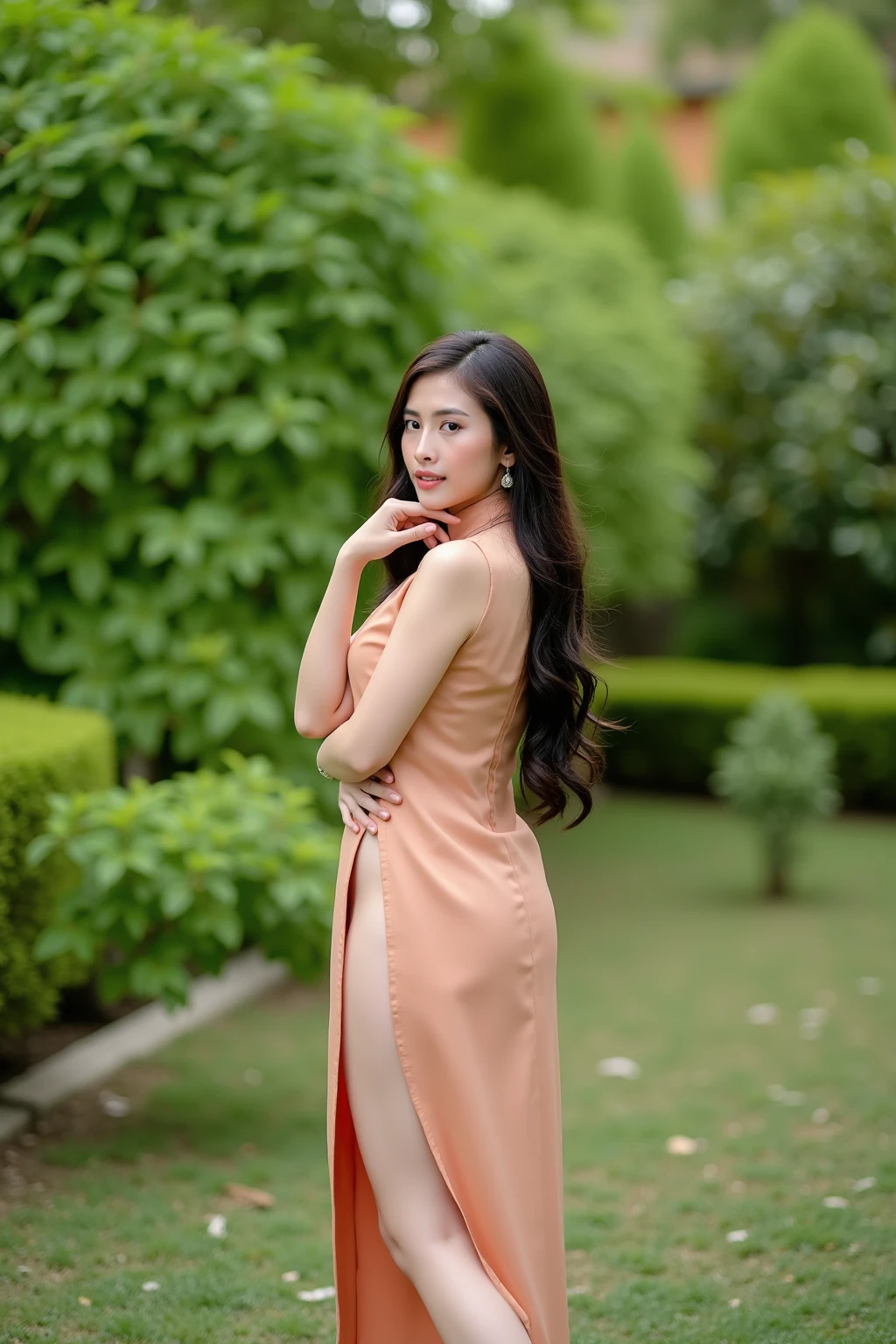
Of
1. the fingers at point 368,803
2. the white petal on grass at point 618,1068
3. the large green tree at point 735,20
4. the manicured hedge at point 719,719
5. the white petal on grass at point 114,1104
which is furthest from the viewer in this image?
the large green tree at point 735,20

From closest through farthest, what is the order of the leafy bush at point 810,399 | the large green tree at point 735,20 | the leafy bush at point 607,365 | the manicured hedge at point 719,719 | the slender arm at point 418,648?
the slender arm at point 418,648 → the leafy bush at point 607,365 → the manicured hedge at point 719,719 → the leafy bush at point 810,399 → the large green tree at point 735,20

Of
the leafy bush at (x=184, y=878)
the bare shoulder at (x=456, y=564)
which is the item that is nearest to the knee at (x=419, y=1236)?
the bare shoulder at (x=456, y=564)

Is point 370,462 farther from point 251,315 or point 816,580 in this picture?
point 816,580

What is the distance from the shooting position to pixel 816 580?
46.4ft

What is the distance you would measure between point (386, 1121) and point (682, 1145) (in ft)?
7.82

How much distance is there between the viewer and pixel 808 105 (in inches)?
626

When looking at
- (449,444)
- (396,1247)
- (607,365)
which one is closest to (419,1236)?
(396,1247)

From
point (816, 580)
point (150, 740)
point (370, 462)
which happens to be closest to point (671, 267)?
point (816, 580)

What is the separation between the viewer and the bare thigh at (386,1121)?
2318mm

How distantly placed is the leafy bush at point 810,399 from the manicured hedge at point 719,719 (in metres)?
1.45

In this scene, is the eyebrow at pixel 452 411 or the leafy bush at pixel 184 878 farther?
the leafy bush at pixel 184 878

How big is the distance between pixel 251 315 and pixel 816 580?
999 centimetres

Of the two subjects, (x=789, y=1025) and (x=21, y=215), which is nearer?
(x=21, y=215)

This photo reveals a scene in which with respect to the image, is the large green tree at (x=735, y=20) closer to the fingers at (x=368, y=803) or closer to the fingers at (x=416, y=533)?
the fingers at (x=416, y=533)
